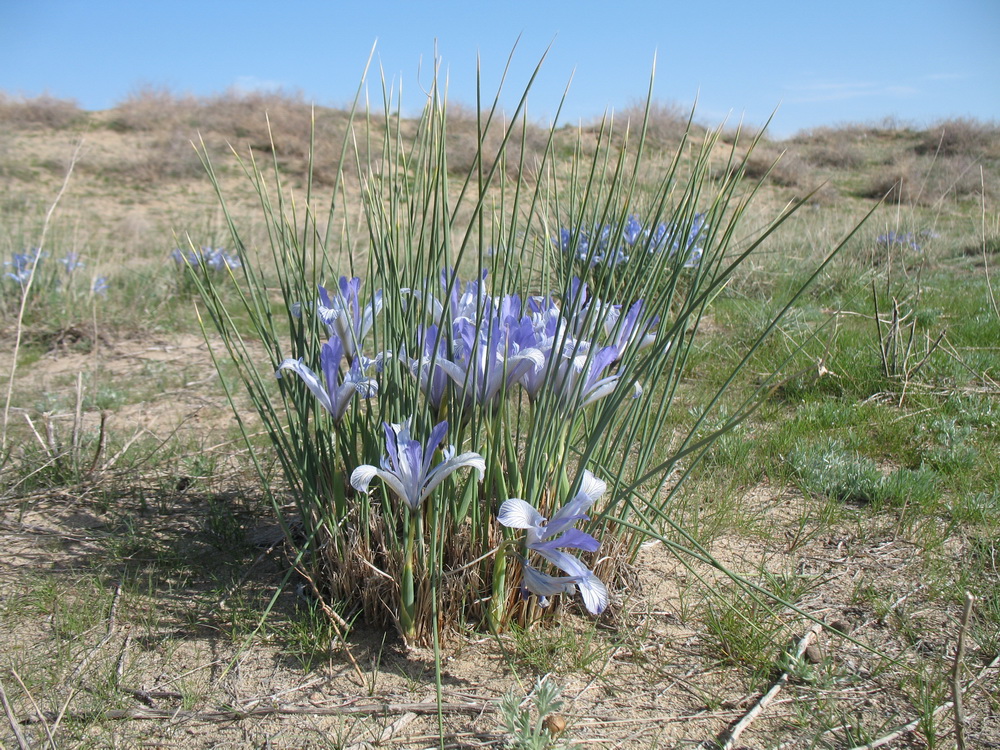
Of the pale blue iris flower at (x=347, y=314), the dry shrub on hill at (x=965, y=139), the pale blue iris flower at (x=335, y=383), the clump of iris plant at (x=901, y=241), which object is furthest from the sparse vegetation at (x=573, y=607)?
the dry shrub on hill at (x=965, y=139)

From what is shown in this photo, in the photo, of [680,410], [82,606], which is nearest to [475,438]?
[82,606]

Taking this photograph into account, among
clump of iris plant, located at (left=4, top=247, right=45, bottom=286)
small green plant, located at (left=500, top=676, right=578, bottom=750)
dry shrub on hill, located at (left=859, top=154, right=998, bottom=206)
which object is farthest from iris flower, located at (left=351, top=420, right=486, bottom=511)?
dry shrub on hill, located at (left=859, top=154, right=998, bottom=206)

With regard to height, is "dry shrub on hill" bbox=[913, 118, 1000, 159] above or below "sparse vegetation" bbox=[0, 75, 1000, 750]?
above

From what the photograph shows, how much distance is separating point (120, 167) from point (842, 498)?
653 inches

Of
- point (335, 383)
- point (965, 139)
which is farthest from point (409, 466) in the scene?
point (965, 139)

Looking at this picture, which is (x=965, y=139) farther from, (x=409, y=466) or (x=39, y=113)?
(x=39, y=113)

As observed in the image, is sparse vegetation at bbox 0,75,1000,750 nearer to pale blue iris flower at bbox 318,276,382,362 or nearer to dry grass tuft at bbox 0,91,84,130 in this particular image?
pale blue iris flower at bbox 318,276,382,362

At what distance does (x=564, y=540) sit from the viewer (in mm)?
1286

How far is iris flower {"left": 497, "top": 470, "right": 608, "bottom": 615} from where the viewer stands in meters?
1.26

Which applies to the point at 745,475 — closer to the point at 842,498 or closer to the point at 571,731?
the point at 842,498

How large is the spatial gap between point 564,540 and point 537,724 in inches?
12.3

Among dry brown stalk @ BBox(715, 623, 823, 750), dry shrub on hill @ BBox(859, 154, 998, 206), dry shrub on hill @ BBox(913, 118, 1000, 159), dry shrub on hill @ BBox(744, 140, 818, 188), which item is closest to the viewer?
dry brown stalk @ BBox(715, 623, 823, 750)

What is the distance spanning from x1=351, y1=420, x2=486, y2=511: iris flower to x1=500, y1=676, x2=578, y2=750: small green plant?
0.41m

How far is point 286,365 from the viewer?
1376 millimetres
